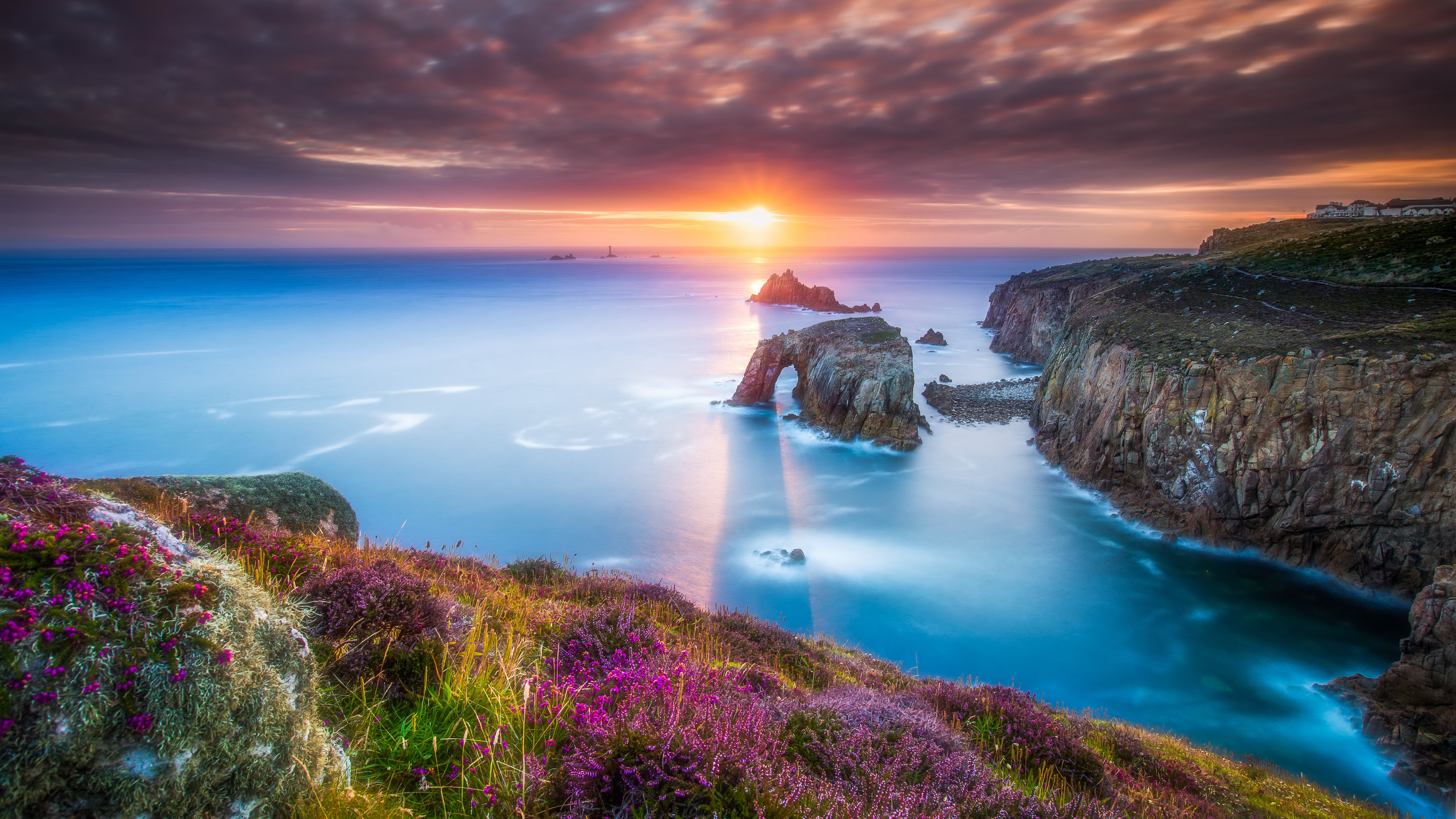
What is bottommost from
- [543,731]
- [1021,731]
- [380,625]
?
[1021,731]

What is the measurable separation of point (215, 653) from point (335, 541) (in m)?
8.52

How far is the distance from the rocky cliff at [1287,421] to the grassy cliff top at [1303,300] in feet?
0.40

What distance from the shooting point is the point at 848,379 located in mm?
38312

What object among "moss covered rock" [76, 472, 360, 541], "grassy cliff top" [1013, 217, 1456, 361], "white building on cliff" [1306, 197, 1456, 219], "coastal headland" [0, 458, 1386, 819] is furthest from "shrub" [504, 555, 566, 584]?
"white building on cliff" [1306, 197, 1456, 219]

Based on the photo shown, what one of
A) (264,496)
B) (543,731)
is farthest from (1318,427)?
(264,496)

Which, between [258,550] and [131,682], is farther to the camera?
[258,550]

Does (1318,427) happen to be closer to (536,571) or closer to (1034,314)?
(536,571)

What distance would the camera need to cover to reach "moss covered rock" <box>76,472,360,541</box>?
12336 mm

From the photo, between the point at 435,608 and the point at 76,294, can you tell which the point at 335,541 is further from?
the point at 76,294

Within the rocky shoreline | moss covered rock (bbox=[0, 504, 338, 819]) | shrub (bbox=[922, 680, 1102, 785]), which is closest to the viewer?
moss covered rock (bbox=[0, 504, 338, 819])

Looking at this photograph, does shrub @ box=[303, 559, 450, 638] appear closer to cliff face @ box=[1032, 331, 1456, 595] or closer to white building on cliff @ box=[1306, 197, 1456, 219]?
cliff face @ box=[1032, 331, 1456, 595]

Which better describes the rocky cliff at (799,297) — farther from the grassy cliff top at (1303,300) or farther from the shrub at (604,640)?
the shrub at (604,640)

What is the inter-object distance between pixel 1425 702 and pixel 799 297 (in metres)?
106

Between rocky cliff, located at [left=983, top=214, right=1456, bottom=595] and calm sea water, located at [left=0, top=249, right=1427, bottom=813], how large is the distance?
1.44 metres
